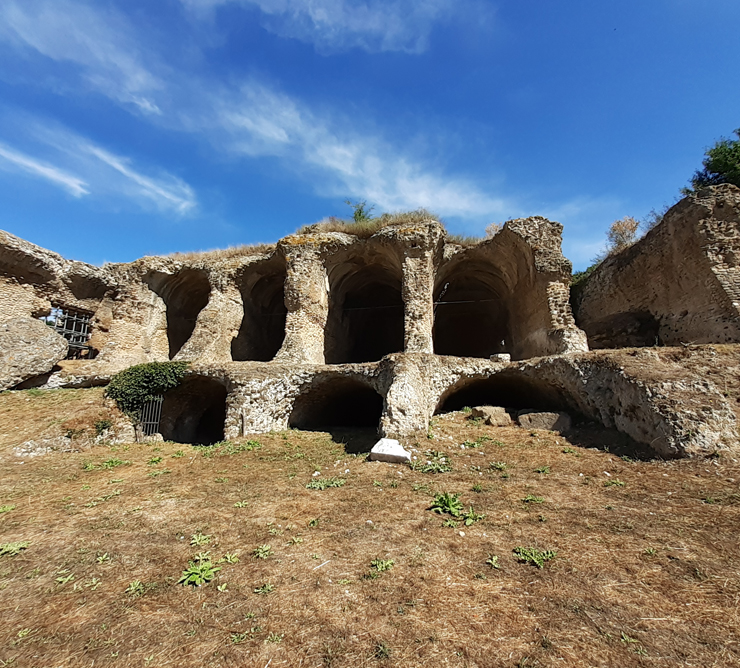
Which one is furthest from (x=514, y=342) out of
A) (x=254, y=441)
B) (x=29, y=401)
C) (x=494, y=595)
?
(x=29, y=401)

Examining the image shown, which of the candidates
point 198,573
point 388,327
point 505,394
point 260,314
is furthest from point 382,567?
point 388,327

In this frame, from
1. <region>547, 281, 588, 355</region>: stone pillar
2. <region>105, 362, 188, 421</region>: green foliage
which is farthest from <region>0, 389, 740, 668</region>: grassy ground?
<region>547, 281, 588, 355</region>: stone pillar

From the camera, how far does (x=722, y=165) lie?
19.7m

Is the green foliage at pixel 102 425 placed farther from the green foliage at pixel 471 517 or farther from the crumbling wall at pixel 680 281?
the crumbling wall at pixel 680 281

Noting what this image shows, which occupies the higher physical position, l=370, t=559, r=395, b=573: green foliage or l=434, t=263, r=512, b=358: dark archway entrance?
l=434, t=263, r=512, b=358: dark archway entrance

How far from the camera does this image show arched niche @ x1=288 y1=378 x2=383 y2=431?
1235 centimetres

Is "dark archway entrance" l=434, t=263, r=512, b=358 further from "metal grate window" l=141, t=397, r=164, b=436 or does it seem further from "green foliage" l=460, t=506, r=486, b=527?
"green foliage" l=460, t=506, r=486, b=527

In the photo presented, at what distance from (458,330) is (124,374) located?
17.2 meters

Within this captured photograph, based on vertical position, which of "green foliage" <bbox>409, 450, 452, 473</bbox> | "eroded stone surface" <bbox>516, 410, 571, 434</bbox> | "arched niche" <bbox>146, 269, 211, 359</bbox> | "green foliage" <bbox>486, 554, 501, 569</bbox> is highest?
"arched niche" <bbox>146, 269, 211, 359</bbox>

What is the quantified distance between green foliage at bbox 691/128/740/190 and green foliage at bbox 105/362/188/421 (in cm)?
2579

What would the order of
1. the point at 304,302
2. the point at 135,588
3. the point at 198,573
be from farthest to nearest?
the point at 304,302, the point at 198,573, the point at 135,588

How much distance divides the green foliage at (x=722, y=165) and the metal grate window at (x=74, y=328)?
3070 centimetres

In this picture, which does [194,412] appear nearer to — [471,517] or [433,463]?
[433,463]

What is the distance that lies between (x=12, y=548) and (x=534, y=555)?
645 cm
